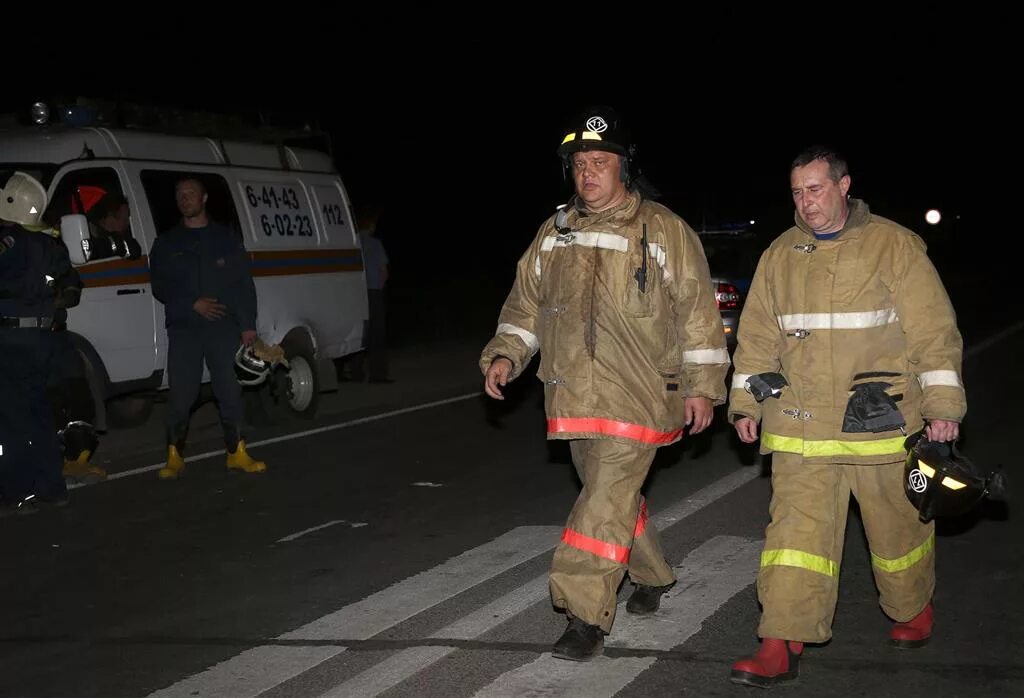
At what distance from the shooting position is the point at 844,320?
16.1ft

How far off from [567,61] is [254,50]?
13.1m

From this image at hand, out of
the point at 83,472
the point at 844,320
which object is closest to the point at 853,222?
the point at 844,320

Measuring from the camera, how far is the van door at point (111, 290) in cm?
985

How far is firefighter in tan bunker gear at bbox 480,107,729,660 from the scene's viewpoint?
5.19 m

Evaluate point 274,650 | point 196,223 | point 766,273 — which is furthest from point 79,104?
point 766,273

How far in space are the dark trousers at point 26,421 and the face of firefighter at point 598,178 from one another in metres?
4.49

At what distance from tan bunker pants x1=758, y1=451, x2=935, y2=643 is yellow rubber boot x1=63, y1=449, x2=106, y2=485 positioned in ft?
19.0

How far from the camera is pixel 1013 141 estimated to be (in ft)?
336

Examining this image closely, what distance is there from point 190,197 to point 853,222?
18.1 feet

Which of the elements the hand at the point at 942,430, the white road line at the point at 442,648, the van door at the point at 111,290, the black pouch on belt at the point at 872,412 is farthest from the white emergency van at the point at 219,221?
the hand at the point at 942,430

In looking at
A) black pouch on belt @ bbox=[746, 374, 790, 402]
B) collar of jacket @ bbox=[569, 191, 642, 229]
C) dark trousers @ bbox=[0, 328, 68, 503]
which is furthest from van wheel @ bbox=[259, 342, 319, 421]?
black pouch on belt @ bbox=[746, 374, 790, 402]

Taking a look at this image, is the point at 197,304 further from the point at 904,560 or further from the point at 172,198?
the point at 904,560

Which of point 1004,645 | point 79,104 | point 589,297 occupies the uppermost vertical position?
point 79,104

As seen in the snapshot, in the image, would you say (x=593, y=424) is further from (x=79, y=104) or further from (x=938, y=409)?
→ (x=79, y=104)
